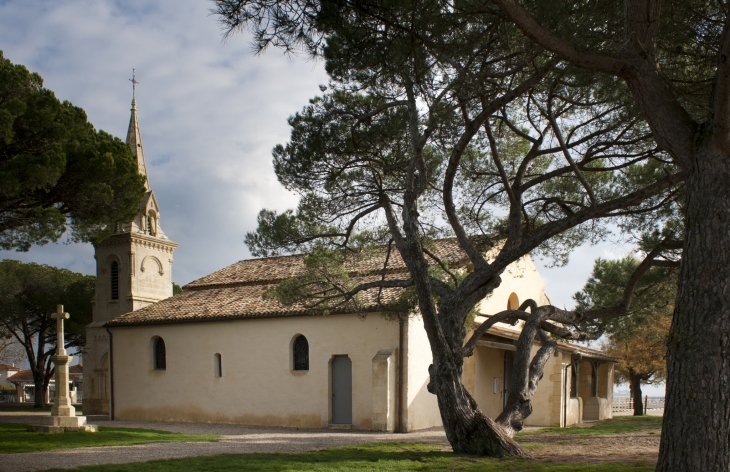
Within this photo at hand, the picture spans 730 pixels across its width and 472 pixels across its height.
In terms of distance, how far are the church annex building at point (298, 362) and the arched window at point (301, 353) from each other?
0.04 meters

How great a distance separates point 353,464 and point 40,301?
34322mm

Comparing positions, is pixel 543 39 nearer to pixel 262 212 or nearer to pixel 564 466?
pixel 564 466

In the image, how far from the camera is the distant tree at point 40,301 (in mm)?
39344

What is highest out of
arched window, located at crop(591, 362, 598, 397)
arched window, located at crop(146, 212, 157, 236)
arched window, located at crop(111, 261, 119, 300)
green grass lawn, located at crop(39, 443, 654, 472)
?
arched window, located at crop(146, 212, 157, 236)

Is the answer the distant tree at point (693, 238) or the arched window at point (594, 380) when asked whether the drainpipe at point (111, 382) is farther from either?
the distant tree at point (693, 238)

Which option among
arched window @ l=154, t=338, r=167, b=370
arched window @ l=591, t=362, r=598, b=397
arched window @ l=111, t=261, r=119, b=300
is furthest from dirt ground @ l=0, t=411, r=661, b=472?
arched window @ l=111, t=261, r=119, b=300

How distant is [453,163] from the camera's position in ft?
40.4

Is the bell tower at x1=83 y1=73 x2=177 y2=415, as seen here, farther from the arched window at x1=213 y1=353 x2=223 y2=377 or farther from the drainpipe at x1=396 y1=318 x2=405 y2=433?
the drainpipe at x1=396 y1=318 x2=405 y2=433

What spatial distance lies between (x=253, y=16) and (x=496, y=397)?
732 inches

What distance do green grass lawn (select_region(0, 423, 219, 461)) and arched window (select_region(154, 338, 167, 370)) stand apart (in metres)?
6.03

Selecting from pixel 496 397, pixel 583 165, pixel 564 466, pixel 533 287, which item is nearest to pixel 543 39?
pixel 583 165

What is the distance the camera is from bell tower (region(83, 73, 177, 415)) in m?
30.6

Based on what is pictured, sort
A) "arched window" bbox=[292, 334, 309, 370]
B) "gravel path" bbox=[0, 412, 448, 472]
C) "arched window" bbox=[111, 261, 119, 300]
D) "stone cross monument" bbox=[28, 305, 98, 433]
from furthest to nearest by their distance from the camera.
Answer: "arched window" bbox=[111, 261, 119, 300]
"arched window" bbox=[292, 334, 309, 370]
"stone cross monument" bbox=[28, 305, 98, 433]
"gravel path" bbox=[0, 412, 448, 472]

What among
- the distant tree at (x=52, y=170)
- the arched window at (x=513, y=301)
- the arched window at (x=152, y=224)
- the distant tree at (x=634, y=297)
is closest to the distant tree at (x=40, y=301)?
the arched window at (x=152, y=224)
